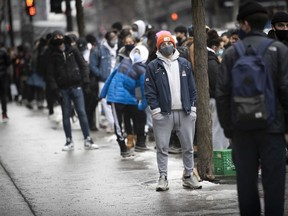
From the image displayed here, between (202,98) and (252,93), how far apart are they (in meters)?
4.41

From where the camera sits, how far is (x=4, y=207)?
1041cm

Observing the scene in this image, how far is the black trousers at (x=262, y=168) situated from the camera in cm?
746

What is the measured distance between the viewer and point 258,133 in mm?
7418

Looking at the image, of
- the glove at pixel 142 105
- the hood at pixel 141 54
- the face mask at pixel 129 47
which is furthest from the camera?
the face mask at pixel 129 47

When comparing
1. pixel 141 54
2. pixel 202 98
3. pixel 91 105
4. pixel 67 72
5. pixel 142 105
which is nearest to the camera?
pixel 202 98

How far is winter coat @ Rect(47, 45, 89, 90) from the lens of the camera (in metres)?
15.8

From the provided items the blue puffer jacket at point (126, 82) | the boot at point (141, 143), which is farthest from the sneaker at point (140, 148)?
the blue puffer jacket at point (126, 82)

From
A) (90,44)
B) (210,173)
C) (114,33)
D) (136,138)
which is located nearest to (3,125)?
(90,44)

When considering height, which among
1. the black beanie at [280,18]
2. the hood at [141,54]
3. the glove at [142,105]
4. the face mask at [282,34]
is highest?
the black beanie at [280,18]

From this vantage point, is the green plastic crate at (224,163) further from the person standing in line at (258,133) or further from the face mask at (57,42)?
the face mask at (57,42)

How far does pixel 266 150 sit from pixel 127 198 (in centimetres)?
359

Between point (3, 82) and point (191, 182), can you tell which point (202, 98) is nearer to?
point (191, 182)

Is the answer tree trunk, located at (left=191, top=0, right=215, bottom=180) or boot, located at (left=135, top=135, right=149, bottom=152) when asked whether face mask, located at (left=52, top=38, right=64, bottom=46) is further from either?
tree trunk, located at (left=191, top=0, right=215, bottom=180)

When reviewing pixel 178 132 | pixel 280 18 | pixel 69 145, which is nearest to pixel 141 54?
pixel 69 145
